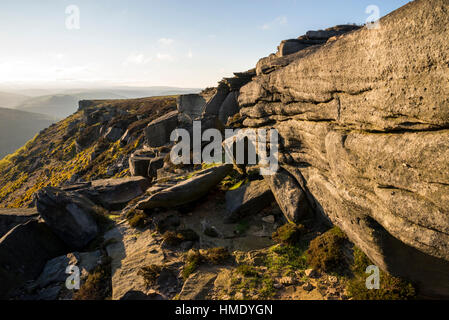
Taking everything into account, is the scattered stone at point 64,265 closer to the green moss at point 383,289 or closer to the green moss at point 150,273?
the green moss at point 150,273

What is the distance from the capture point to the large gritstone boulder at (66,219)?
1573 centimetres

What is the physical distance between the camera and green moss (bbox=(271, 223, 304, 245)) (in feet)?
42.0

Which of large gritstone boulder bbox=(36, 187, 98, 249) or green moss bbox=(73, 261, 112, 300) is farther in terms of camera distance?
large gritstone boulder bbox=(36, 187, 98, 249)

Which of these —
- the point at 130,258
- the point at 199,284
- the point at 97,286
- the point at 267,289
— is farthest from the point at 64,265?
the point at 267,289

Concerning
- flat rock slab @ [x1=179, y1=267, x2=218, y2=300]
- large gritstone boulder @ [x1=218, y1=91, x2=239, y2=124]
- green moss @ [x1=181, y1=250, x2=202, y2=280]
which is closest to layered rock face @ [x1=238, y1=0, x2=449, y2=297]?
flat rock slab @ [x1=179, y1=267, x2=218, y2=300]

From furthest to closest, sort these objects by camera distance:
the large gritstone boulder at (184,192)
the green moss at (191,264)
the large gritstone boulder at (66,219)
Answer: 1. the large gritstone boulder at (184,192)
2. the large gritstone boulder at (66,219)
3. the green moss at (191,264)

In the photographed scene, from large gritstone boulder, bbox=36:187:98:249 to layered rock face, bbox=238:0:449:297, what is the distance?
15910 mm

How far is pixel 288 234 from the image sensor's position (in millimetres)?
12961

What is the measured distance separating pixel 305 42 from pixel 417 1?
83.8 feet

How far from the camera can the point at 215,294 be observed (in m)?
10.3

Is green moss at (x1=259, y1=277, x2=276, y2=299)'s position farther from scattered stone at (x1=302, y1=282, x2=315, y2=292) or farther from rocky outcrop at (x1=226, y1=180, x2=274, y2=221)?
rocky outcrop at (x1=226, y1=180, x2=274, y2=221)

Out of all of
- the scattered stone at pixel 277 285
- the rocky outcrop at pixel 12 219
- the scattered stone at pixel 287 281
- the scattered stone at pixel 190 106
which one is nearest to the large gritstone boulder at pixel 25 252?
the rocky outcrop at pixel 12 219

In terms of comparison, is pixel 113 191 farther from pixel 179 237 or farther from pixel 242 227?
pixel 242 227

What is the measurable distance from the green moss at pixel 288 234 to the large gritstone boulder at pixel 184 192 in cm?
720
